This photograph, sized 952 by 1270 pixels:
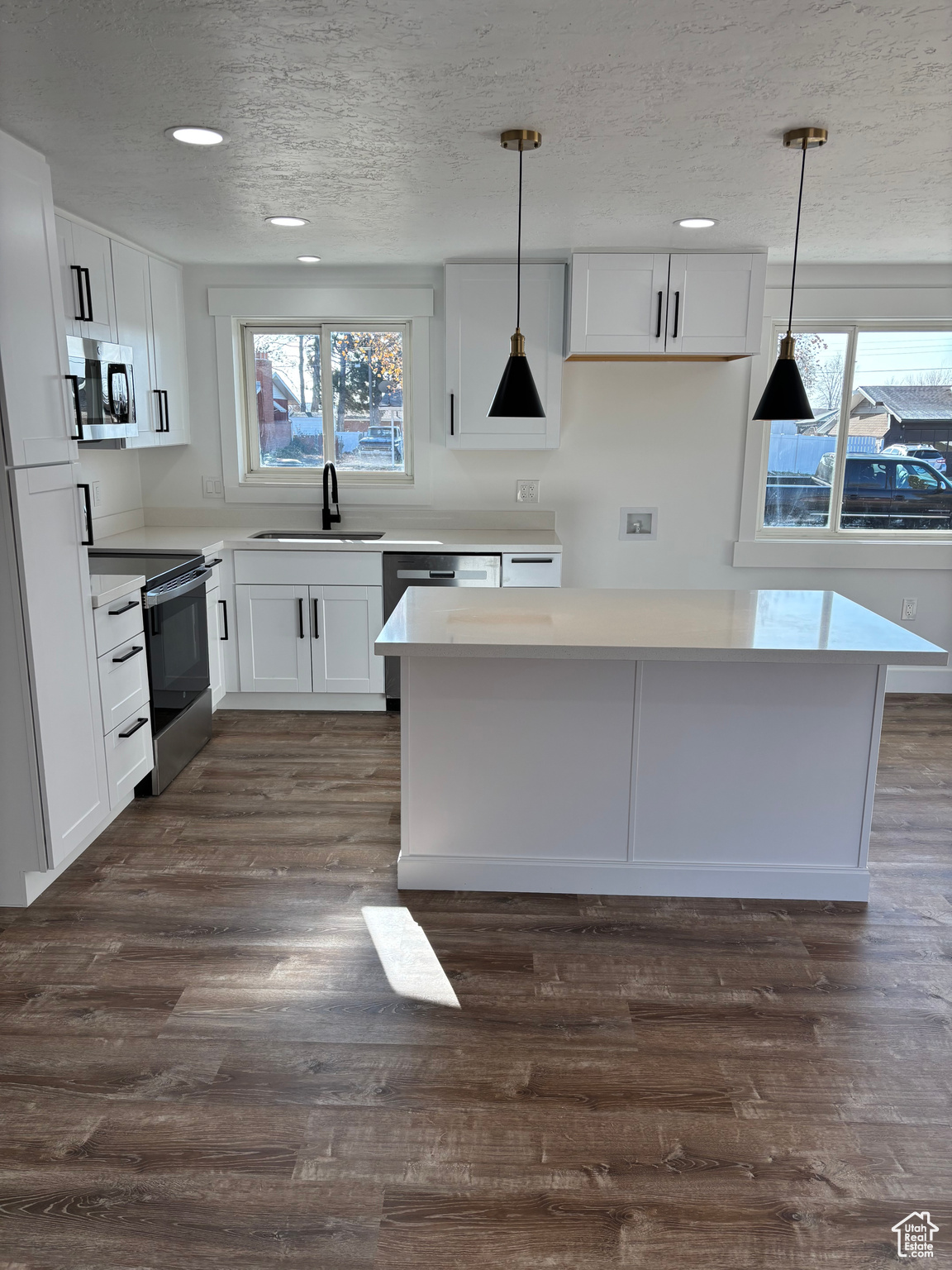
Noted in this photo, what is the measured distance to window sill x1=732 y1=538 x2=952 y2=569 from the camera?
4910 mm

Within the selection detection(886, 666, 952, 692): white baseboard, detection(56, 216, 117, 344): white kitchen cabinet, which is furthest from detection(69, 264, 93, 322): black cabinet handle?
detection(886, 666, 952, 692): white baseboard

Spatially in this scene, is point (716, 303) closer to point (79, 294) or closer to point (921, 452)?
point (921, 452)

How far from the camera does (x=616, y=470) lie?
4.90 m

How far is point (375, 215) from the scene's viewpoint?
11.5ft

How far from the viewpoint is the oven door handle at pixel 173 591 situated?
3.51 m

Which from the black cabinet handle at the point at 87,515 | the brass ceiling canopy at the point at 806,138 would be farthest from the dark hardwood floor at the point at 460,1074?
the brass ceiling canopy at the point at 806,138

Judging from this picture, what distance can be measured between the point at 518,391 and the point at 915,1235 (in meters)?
2.20

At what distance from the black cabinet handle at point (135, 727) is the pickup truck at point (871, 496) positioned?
339 centimetres

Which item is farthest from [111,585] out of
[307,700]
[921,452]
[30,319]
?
[921,452]

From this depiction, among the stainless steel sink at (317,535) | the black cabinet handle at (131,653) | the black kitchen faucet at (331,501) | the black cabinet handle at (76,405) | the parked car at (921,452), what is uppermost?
the black cabinet handle at (76,405)

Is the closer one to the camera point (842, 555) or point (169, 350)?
point (169, 350)

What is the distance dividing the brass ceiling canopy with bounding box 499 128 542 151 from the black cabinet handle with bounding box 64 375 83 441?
146 centimetres

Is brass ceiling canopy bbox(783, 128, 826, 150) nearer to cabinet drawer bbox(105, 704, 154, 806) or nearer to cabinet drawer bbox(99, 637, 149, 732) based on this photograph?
cabinet drawer bbox(99, 637, 149, 732)

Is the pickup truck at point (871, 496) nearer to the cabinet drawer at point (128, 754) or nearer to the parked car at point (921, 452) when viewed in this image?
the parked car at point (921, 452)
